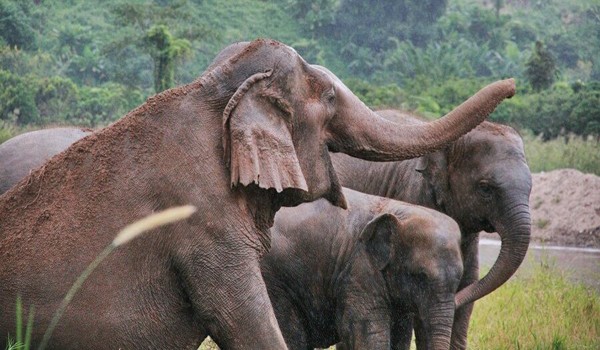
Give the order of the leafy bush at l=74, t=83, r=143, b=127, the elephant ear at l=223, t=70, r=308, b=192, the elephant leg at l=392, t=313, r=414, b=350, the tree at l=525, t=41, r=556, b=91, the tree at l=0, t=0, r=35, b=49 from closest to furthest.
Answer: the elephant ear at l=223, t=70, r=308, b=192 < the elephant leg at l=392, t=313, r=414, b=350 < the leafy bush at l=74, t=83, r=143, b=127 < the tree at l=0, t=0, r=35, b=49 < the tree at l=525, t=41, r=556, b=91

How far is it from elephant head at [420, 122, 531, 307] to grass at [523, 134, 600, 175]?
1604 cm

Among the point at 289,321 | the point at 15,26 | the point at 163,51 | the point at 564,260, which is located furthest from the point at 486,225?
the point at 15,26

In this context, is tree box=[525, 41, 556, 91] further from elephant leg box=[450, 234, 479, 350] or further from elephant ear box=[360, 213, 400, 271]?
elephant ear box=[360, 213, 400, 271]

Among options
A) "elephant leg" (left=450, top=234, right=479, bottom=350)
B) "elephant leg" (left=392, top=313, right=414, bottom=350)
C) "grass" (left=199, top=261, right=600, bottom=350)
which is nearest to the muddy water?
"grass" (left=199, top=261, right=600, bottom=350)

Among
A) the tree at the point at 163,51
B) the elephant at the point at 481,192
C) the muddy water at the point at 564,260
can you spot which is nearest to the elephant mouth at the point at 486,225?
the elephant at the point at 481,192

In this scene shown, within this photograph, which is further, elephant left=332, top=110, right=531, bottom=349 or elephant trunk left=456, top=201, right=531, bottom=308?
elephant left=332, top=110, right=531, bottom=349

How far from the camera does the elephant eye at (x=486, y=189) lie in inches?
331

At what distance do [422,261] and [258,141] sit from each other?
246cm

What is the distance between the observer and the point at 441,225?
7383mm

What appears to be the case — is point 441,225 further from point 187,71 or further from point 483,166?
point 187,71

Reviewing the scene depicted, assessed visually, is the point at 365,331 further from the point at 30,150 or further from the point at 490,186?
the point at 30,150

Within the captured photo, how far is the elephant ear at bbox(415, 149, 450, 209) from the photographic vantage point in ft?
27.9

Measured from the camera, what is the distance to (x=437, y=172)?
8.55 m

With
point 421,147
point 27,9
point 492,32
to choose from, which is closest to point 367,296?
point 421,147
